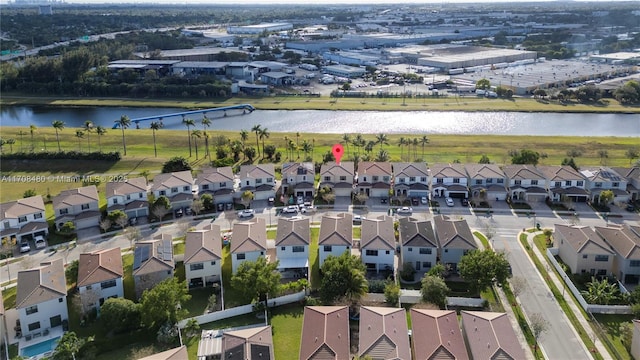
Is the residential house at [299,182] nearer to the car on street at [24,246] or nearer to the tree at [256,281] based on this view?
the tree at [256,281]

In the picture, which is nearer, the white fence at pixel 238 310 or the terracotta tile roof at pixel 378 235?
the white fence at pixel 238 310

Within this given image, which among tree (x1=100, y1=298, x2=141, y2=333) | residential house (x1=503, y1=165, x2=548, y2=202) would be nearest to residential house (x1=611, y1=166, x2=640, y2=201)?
residential house (x1=503, y1=165, x2=548, y2=202)

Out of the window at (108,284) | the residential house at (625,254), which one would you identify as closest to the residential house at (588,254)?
the residential house at (625,254)

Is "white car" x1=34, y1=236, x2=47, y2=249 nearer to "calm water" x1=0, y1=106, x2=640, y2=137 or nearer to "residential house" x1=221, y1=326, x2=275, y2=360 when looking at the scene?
"residential house" x1=221, y1=326, x2=275, y2=360

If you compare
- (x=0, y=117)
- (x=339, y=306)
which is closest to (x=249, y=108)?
(x=0, y=117)

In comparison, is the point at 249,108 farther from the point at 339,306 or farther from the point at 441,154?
the point at 339,306

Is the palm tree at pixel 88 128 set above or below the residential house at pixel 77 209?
above

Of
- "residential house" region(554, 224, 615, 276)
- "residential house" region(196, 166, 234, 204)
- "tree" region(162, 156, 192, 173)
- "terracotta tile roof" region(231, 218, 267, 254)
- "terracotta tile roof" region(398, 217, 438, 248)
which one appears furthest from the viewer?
"tree" region(162, 156, 192, 173)
